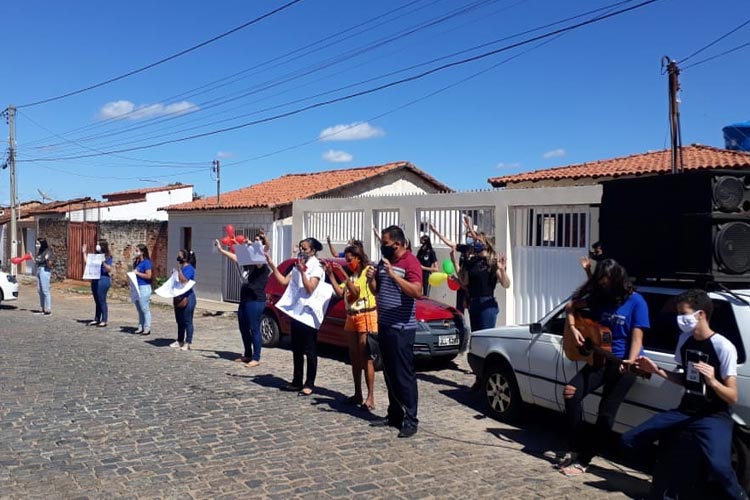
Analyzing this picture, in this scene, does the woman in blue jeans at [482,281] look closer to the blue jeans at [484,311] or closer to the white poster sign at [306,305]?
the blue jeans at [484,311]

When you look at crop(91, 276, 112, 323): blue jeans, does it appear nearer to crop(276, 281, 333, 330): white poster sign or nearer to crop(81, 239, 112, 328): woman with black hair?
crop(81, 239, 112, 328): woman with black hair

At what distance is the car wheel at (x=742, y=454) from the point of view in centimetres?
463

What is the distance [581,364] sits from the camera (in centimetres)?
589

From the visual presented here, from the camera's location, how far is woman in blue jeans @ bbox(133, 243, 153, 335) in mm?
12502

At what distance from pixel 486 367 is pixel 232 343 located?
616 centimetres

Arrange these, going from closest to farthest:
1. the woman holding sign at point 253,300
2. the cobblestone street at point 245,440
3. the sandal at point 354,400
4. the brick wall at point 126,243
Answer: the cobblestone street at point 245,440
the sandal at point 354,400
the woman holding sign at point 253,300
the brick wall at point 126,243

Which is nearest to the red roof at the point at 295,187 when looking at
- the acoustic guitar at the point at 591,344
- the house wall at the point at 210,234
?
the house wall at the point at 210,234

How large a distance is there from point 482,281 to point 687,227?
320 cm

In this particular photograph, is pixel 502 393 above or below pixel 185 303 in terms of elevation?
below

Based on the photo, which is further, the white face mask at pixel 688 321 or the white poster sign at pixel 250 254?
the white poster sign at pixel 250 254

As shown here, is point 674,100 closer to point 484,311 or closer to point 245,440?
point 484,311

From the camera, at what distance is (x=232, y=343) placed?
40.0 ft

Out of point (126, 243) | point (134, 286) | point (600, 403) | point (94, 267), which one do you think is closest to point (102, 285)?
point (94, 267)

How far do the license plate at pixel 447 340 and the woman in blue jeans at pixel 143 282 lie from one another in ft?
19.5
